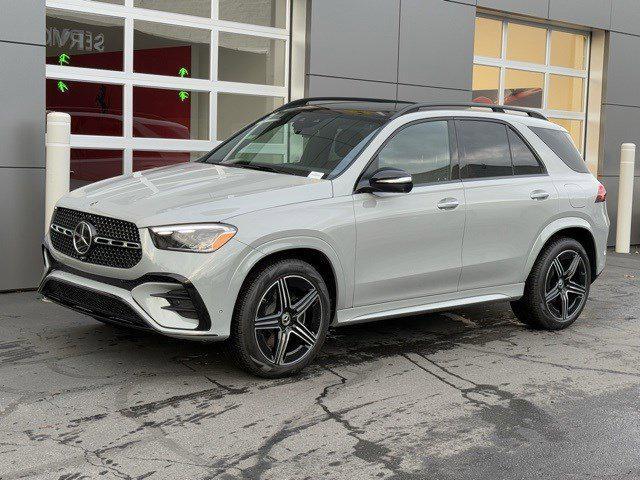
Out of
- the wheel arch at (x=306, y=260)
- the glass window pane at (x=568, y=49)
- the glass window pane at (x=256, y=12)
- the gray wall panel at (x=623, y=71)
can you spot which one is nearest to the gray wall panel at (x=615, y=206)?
the gray wall panel at (x=623, y=71)

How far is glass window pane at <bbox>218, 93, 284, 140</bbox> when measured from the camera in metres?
10.4

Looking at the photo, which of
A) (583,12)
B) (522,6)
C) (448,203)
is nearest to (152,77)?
(448,203)

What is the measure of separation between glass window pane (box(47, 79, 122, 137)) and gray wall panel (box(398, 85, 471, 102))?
156 inches

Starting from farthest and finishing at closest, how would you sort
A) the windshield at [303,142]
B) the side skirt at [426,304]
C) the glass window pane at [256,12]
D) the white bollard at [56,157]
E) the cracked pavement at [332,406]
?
the glass window pane at [256,12], the white bollard at [56,157], the windshield at [303,142], the side skirt at [426,304], the cracked pavement at [332,406]

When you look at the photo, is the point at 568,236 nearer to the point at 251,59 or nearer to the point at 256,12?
the point at 251,59

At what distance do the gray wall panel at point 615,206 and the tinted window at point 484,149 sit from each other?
25.3ft

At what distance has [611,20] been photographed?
14461 millimetres

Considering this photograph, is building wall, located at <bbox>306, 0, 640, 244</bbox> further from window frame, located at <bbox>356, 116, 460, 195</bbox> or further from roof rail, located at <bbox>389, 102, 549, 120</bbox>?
window frame, located at <bbox>356, 116, 460, 195</bbox>

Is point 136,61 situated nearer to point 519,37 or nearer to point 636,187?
point 519,37

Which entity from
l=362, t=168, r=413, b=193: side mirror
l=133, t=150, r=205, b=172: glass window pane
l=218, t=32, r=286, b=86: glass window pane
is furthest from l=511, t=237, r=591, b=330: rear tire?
l=218, t=32, r=286, b=86: glass window pane

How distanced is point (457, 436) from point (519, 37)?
10043 mm

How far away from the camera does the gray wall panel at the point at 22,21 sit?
839cm

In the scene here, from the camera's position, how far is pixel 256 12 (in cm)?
1068

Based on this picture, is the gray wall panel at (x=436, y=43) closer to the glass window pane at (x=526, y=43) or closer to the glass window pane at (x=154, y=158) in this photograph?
the glass window pane at (x=526, y=43)
